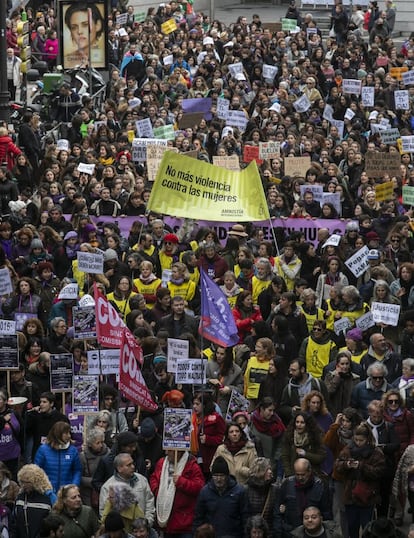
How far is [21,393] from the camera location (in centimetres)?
1533

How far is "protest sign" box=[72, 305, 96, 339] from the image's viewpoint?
16.3 meters

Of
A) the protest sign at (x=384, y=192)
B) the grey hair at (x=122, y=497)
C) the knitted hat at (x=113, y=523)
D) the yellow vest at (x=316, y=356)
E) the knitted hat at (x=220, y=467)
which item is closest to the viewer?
the knitted hat at (x=113, y=523)

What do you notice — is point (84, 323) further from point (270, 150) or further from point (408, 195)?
point (270, 150)

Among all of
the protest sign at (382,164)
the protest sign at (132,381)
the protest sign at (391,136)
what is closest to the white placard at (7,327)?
the protest sign at (132,381)

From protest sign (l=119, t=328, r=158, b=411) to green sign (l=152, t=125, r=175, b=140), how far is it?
40.6 ft

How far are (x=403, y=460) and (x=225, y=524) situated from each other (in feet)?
5.05

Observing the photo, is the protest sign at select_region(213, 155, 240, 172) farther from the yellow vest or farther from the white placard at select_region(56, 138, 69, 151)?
the yellow vest

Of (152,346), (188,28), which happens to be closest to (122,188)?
(152,346)

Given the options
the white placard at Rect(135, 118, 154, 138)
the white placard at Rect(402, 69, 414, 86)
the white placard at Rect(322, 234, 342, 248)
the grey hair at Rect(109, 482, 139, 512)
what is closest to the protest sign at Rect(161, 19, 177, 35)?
the white placard at Rect(402, 69, 414, 86)

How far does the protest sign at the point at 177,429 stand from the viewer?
43.6ft

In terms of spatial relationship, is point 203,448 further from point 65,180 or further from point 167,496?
point 65,180

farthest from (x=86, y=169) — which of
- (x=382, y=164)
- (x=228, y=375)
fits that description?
(x=228, y=375)

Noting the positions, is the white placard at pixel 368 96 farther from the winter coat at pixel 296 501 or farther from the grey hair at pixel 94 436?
the winter coat at pixel 296 501

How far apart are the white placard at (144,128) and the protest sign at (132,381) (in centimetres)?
1242
